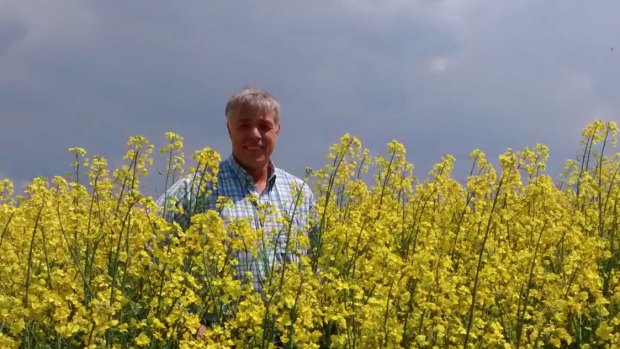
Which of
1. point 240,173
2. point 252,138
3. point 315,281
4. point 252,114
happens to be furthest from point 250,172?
point 315,281

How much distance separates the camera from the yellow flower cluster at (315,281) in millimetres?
2885

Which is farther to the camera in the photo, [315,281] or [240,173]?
[240,173]

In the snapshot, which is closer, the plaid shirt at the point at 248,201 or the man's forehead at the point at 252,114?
the plaid shirt at the point at 248,201

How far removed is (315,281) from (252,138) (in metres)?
1.81

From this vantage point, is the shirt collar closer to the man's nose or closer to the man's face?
the man's face

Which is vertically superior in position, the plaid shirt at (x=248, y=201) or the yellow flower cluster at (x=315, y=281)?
the plaid shirt at (x=248, y=201)

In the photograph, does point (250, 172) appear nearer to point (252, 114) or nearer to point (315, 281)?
point (252, 114)

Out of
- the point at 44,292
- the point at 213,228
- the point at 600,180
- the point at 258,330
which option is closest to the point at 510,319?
the point at 258,330

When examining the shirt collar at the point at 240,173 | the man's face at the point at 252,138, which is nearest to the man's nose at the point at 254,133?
the man's face at the point at 252,138

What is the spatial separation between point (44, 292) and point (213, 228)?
763mm

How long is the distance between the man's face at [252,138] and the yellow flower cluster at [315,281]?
0.36 m

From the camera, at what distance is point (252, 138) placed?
4.68 m

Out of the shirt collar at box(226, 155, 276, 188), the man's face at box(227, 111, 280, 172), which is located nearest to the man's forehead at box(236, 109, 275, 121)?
the man's face at box(227, 111, 280, 172)

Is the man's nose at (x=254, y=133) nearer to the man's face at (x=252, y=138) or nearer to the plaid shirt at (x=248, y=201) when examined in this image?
the man's face at (x=252, y=138)
